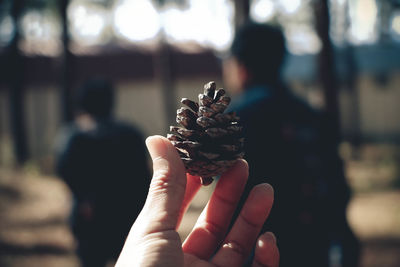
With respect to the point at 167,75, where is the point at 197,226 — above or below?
above

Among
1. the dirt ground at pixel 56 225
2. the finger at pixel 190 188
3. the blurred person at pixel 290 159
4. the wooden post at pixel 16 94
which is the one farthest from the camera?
the wooden post at pixel 16 94

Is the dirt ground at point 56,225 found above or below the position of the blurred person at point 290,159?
below

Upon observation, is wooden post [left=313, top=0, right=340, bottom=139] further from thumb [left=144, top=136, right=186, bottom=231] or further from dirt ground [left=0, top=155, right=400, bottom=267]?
thumb [left=144, top=136, right=186, bottom=231]

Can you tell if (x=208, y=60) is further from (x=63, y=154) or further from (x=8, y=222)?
(x=63, y=154)

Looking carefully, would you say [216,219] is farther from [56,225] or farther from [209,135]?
[56,225]

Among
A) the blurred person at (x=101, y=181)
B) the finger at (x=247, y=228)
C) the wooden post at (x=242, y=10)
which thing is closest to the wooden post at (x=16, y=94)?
the wooden post at (x=242, y=10)

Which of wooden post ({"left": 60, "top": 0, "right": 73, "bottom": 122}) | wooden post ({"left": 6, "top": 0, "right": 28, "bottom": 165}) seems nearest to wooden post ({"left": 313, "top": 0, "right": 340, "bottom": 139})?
wooden post ({"left": 60, "top": 0, "right": 73, "bottom": 122})

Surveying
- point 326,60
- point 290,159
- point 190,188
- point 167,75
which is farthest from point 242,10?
point 167,75

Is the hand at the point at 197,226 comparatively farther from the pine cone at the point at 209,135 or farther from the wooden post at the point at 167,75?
the wooden post at the point at 167,75
